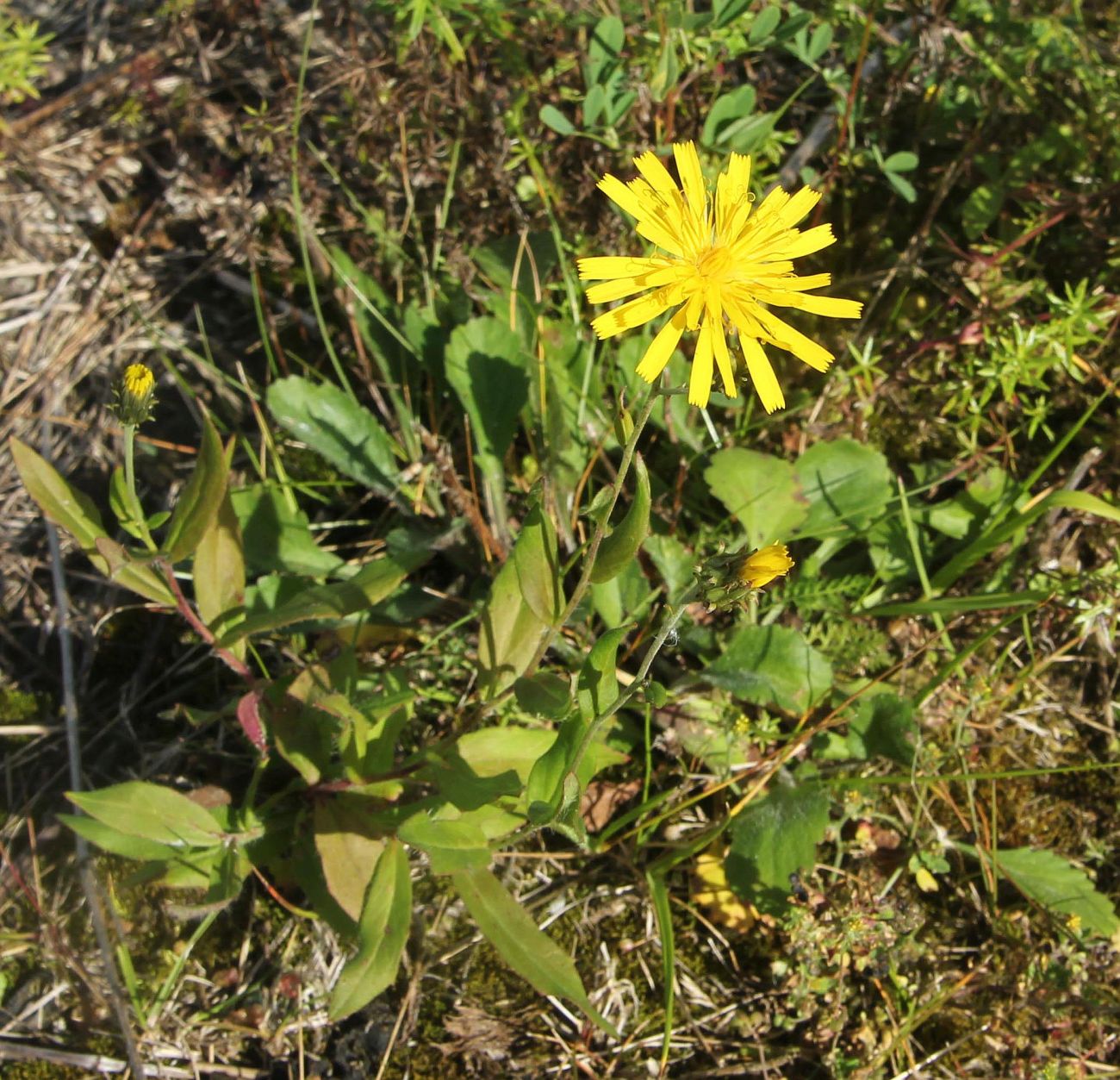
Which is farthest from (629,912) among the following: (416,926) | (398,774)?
(398,774)

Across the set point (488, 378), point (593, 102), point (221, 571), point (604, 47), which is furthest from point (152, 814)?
point (604, 47)

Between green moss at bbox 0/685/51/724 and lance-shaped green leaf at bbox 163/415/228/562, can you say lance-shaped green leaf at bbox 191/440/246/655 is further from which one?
green moss at bbox 0/685/51/724

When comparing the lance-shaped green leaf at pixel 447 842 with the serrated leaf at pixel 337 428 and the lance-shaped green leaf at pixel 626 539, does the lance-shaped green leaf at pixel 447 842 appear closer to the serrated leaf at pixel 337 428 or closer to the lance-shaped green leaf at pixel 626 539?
the lance-shaped green leaf at pixel 626 539

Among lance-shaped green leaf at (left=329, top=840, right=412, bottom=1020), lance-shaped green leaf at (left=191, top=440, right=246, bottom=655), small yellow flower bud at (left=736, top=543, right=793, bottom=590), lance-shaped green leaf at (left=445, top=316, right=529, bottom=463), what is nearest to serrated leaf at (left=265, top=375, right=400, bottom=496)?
lance-shaped green leaf at (left=445, top=316, right=529, bottom=463)

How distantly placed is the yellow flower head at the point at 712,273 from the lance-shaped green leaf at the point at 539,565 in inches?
16.7

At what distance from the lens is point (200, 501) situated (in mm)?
2221

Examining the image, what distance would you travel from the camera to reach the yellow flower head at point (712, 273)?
5.86 ft

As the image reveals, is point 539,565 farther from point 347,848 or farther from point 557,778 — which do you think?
point 347,848

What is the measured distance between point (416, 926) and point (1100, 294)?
2608 mm

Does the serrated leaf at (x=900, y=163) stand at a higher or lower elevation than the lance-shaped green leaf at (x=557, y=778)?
higher

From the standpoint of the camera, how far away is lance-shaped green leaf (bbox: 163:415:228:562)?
86.1 inches

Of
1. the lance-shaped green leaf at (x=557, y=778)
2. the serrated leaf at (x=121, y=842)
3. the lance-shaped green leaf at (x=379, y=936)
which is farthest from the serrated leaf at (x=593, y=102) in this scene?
the serrated leaf at (x=121, y=842)

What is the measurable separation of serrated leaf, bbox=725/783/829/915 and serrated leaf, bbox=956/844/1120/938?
0.49 metres

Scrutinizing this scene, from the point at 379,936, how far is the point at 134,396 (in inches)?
49.5
